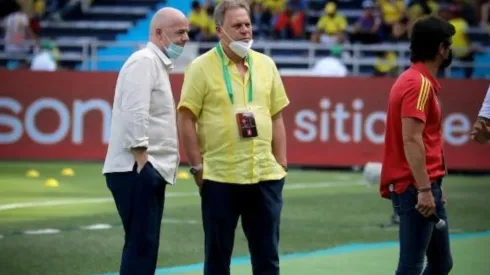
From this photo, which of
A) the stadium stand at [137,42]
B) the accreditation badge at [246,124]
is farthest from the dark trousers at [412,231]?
the stadium stand at [137,42]

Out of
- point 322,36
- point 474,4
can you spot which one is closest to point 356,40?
point 322,36

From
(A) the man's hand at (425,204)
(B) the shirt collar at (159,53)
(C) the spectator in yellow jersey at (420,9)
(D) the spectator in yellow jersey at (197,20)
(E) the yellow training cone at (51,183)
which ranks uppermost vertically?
(B) the shirt collar at (159,53)

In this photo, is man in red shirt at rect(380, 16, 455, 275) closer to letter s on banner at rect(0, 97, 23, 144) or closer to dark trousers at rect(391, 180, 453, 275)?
dark trousers at rect(391, 180, 453, 275)

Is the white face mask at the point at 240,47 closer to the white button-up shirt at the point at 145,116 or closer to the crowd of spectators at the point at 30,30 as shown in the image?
the white button-up shirt at the point at 145,116

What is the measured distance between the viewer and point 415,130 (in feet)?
26.2

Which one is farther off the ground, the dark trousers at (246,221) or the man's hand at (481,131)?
the man's hand at (481,131)

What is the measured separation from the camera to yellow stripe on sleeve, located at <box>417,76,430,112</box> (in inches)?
315

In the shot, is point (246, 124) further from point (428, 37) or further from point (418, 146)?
point (428, 37)

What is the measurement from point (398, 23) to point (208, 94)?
20825mm

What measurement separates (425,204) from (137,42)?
75.6ft

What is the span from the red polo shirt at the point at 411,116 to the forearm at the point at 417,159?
0.34 feet

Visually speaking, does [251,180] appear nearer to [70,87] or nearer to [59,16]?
[70,87]

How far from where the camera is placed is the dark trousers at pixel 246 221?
8.67 m

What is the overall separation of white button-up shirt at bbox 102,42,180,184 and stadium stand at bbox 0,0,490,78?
1763cm
